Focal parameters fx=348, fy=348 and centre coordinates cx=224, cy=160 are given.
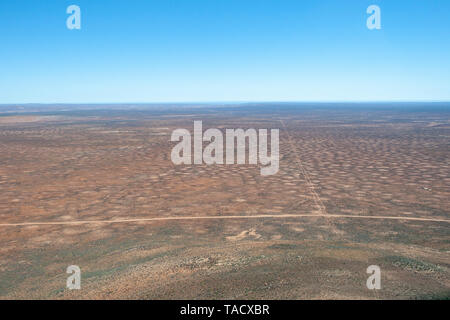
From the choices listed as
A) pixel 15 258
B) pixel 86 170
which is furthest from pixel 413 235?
pixel 86 170

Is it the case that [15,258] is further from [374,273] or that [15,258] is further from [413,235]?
[413,235]

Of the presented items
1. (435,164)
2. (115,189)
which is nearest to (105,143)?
(115,189)

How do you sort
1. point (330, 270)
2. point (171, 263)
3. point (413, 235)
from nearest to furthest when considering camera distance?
point (330, 270) < point (171, 263) < point (413, 235)

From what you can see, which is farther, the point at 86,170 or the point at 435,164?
the point at 435,164

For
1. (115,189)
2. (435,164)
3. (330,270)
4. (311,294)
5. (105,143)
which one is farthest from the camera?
(105,143)

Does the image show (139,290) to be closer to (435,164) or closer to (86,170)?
(86,170)

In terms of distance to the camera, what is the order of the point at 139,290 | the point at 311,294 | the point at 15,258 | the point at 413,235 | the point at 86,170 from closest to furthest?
the point at 311,294 → the point at 139,290 → the point at 15,258 → the point at 413,235 → the point at 86,170
